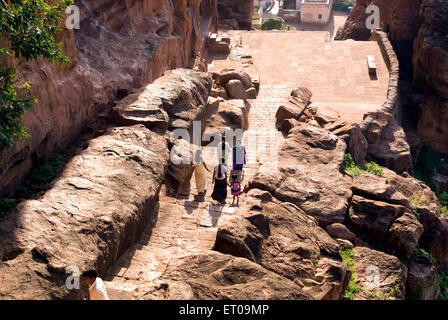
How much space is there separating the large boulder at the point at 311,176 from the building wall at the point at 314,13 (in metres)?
40.6

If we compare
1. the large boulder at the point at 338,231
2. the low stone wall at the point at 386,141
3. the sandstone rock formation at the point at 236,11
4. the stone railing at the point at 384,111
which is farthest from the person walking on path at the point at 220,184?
the sandstone rock formation at the point at 236,11

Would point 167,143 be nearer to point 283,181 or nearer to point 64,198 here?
point 283,181

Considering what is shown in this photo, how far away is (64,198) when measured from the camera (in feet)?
27.7

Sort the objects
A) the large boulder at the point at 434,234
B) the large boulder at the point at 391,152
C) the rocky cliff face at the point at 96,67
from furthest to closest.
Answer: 1. the large boulder at the point at 391,152
2. the large boulder at the point at 434,234
3. the rocky cliff face at the point at 96,67

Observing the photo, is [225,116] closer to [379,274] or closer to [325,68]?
[379,274]

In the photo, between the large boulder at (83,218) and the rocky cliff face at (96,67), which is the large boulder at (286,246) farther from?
the rocky cliff face at (96,67)

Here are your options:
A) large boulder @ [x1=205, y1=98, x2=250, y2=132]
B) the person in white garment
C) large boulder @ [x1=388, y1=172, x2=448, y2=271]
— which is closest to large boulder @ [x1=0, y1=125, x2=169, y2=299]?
the person in white garment

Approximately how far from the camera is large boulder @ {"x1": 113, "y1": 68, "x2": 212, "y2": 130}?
41.2 ft

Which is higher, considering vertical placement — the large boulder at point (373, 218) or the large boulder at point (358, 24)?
the large boulder at point (358, 24)

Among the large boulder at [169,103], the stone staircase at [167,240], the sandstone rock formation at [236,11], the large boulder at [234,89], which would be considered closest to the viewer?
the stone staircase at [167,240]

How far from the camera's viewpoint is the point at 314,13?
5319cm

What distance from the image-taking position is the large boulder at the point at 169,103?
12547mm
